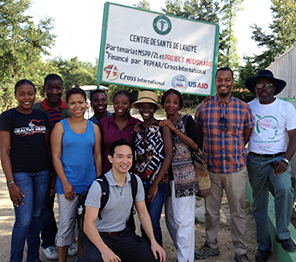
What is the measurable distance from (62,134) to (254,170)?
2.22m

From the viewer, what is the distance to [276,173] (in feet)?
10.1

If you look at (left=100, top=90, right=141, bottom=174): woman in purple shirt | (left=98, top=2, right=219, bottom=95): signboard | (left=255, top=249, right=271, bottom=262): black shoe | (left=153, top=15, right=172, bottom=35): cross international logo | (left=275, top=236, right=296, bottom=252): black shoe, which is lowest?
(left=255, top=249, right=271, bottom=262): black shoe

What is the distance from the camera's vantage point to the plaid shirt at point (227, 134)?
3230mm

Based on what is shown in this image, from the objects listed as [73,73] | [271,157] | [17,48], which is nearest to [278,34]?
[17,48]

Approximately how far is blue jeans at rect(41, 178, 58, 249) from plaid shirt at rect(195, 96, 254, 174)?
1976 millimetres

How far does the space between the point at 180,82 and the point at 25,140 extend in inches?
110

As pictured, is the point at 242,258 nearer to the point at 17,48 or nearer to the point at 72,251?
the point at 72,251

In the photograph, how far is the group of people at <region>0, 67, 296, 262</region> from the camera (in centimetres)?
271

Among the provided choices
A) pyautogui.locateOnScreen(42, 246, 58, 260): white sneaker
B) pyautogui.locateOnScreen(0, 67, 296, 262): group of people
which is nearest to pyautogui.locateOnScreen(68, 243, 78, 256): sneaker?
pyautogui.locateOnScreen(0, 67, 296, 262): group of people

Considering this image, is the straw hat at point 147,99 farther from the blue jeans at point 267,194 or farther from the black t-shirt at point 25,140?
the blue jeans at point 267,194

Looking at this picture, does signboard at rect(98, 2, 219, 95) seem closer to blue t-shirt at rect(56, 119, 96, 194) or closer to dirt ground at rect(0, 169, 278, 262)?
blue t-shirt at rect(56, 119, 96, 194)

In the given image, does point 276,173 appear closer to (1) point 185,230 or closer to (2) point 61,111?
(1) point 185,230

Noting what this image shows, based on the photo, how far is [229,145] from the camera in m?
3.23

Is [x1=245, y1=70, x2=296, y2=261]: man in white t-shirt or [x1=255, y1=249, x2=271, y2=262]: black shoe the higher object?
[x1=245, y1=70, x2=296, y2=261]: man in white t-shirt
